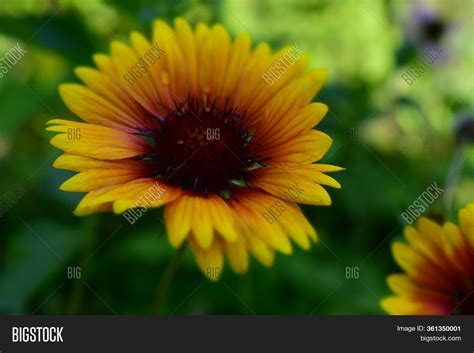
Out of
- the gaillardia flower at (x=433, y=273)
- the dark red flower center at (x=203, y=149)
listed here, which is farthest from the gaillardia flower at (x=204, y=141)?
the gaillardia flower at (x=433, y=273)

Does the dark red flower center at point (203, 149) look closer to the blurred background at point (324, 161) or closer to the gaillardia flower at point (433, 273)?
the blurred background at point (324, 161)

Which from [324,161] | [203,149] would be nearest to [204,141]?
[203,149]

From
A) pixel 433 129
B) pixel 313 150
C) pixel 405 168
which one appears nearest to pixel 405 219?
pixel 313 150

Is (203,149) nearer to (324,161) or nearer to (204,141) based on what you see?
(204,141)

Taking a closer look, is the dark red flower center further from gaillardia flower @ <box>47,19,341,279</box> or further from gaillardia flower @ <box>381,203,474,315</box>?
gaillardia flower @ <box>381,203,474,315</box>

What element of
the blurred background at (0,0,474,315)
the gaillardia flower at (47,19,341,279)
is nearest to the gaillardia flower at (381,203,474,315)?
the blurred background at (0,0,474,315)

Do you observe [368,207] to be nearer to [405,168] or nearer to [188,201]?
[405,168]
